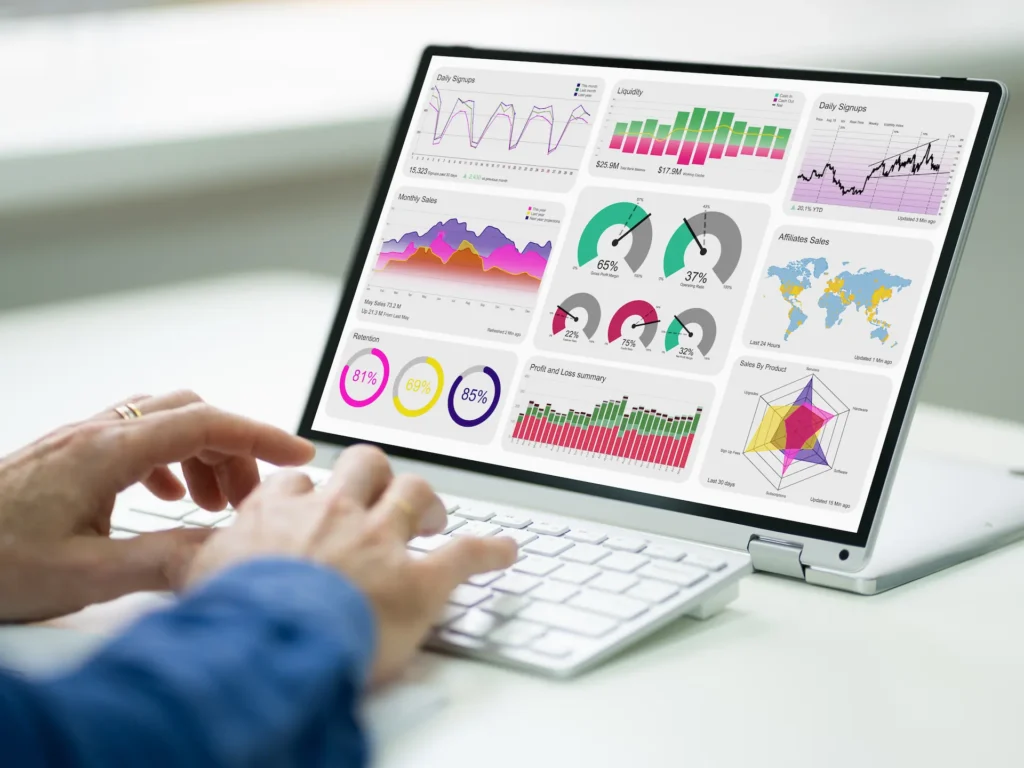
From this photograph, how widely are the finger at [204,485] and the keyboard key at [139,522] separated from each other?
23 millimetres

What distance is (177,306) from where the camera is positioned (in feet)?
5.42

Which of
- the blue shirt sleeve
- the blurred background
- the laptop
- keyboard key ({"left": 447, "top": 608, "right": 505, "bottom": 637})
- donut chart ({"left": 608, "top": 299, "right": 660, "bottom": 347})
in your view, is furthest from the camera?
the blurred background

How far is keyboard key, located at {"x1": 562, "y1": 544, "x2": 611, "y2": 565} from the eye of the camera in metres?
0.82

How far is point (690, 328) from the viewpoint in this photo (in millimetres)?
930

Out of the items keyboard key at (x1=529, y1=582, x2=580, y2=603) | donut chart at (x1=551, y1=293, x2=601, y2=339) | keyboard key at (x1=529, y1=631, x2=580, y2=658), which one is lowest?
keyboard key at (x1=529, y1=631, x2=580, y2=658)

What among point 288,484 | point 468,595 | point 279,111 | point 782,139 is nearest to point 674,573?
point 468,595

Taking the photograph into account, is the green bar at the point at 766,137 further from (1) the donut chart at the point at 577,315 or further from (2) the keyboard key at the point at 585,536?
(2) the keyboard key at the point at 585,536

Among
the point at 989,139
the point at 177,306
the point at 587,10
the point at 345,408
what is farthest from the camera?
the point at 587,10

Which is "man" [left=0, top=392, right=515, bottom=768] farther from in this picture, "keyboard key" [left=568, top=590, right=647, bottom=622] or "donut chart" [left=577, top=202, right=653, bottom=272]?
"donut chart" [left=577, top=202, right=653, bottom=272]

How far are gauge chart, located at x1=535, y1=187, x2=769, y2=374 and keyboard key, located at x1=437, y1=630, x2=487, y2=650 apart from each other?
0.94 feet

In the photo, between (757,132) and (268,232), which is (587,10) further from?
(757,132)

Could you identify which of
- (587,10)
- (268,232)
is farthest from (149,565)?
(587,10)

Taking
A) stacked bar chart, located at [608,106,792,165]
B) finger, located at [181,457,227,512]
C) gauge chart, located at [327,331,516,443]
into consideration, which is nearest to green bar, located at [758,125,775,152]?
stacked bar chart, located at [608,106,792,165]

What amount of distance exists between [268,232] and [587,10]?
2.88 ft
